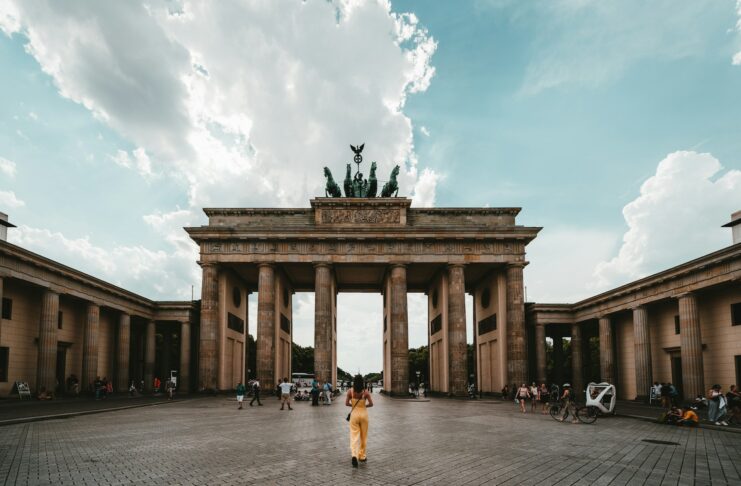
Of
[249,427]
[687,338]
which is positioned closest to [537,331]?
[687,338]

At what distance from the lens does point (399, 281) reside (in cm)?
4528

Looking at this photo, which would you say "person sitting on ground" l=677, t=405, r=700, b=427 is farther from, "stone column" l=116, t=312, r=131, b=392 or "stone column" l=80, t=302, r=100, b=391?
"stone column" l=116, t=312, r=131, b=392

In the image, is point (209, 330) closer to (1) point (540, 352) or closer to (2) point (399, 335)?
(2) point (399, 335)

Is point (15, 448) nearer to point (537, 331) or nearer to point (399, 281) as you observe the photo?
point (399, 281)

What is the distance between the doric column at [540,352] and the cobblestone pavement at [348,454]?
1176 inches

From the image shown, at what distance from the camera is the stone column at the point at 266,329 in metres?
43.8

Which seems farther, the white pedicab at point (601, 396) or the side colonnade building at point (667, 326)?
the side colonnade building at point (667, 326)

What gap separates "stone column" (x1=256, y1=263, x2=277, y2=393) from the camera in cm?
4384

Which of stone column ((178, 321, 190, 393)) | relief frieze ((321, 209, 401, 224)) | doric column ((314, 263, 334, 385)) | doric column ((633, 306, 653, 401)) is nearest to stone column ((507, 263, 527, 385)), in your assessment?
doric column ((633, 306, 653, 401))

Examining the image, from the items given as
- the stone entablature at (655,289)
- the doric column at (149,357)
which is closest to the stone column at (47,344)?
the doric column at (149,357)

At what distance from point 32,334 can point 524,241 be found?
120ft

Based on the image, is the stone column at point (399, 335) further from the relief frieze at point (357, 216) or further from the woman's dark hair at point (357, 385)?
the woman's dark hair at point (357, 385)

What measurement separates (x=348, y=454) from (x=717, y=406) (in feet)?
54.8

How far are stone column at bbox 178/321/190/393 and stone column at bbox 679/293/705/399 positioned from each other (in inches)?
1524
